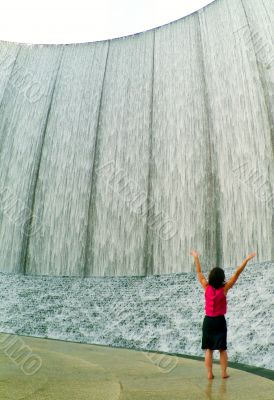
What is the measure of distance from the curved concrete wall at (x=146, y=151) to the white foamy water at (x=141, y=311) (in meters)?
0.32

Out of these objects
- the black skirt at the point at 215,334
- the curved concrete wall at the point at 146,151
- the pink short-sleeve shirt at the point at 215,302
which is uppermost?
the curved concrete wall at the point at 146,151

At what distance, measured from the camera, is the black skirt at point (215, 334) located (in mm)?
2162

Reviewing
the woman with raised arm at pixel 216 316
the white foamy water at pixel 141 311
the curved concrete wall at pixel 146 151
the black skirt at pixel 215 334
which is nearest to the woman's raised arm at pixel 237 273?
the woman with raised arm at pixel 216 316

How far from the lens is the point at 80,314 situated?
18.1 ft

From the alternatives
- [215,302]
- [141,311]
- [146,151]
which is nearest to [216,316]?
[215,302]

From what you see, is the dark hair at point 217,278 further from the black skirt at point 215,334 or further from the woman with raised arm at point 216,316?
the black skirt at point 215,334

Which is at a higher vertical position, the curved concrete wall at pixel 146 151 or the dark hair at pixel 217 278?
the curved concrete wall at pixel 146 151

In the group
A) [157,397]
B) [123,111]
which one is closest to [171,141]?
[123,111]

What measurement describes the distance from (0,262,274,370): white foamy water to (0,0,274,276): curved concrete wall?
12.7 inches

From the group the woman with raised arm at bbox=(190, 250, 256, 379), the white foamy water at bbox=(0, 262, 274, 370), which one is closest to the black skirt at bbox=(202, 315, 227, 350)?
the woman with raised arm at bbox=(190, 250, 256, 379)

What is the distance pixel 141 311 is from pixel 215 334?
10.3ft

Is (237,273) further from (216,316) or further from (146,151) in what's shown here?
(146,151)

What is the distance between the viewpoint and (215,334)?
2.17 meters

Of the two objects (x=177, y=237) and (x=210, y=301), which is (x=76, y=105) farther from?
(x=210, y=301)
